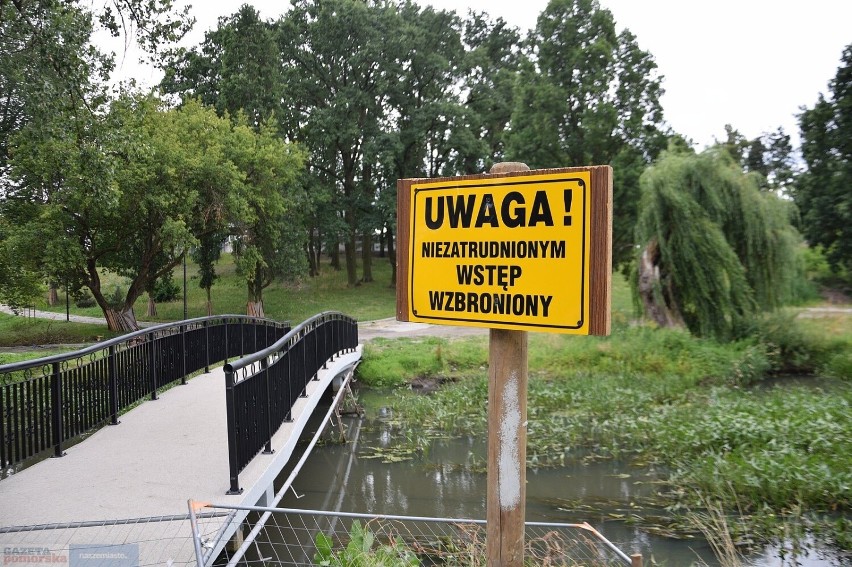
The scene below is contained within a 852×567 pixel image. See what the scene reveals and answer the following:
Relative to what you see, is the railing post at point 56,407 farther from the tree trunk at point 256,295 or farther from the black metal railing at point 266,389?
the tree trunk at point 256,295

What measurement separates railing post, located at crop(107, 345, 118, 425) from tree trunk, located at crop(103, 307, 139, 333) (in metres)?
16.1

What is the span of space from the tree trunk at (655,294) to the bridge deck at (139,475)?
477 inches

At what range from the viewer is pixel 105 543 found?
4.15 metres

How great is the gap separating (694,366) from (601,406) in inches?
155

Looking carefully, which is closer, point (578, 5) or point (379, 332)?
point (379, 332)

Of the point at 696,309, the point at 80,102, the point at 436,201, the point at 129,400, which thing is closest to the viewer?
the point at 436,201

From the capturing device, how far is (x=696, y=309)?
16688mm

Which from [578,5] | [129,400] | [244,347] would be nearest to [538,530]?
[129,400]

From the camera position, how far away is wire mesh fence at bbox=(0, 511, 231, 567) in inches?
154

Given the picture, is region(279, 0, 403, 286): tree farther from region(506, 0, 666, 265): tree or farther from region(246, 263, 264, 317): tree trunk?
region(506, 0, 666, 265): tree

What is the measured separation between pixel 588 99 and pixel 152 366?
79.3 feet

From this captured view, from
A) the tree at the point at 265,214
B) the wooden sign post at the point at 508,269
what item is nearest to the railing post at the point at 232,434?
the wooden sign post at the point at 508,269

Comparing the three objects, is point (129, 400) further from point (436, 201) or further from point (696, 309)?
point (696, 309)

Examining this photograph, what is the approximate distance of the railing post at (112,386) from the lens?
725 cm
